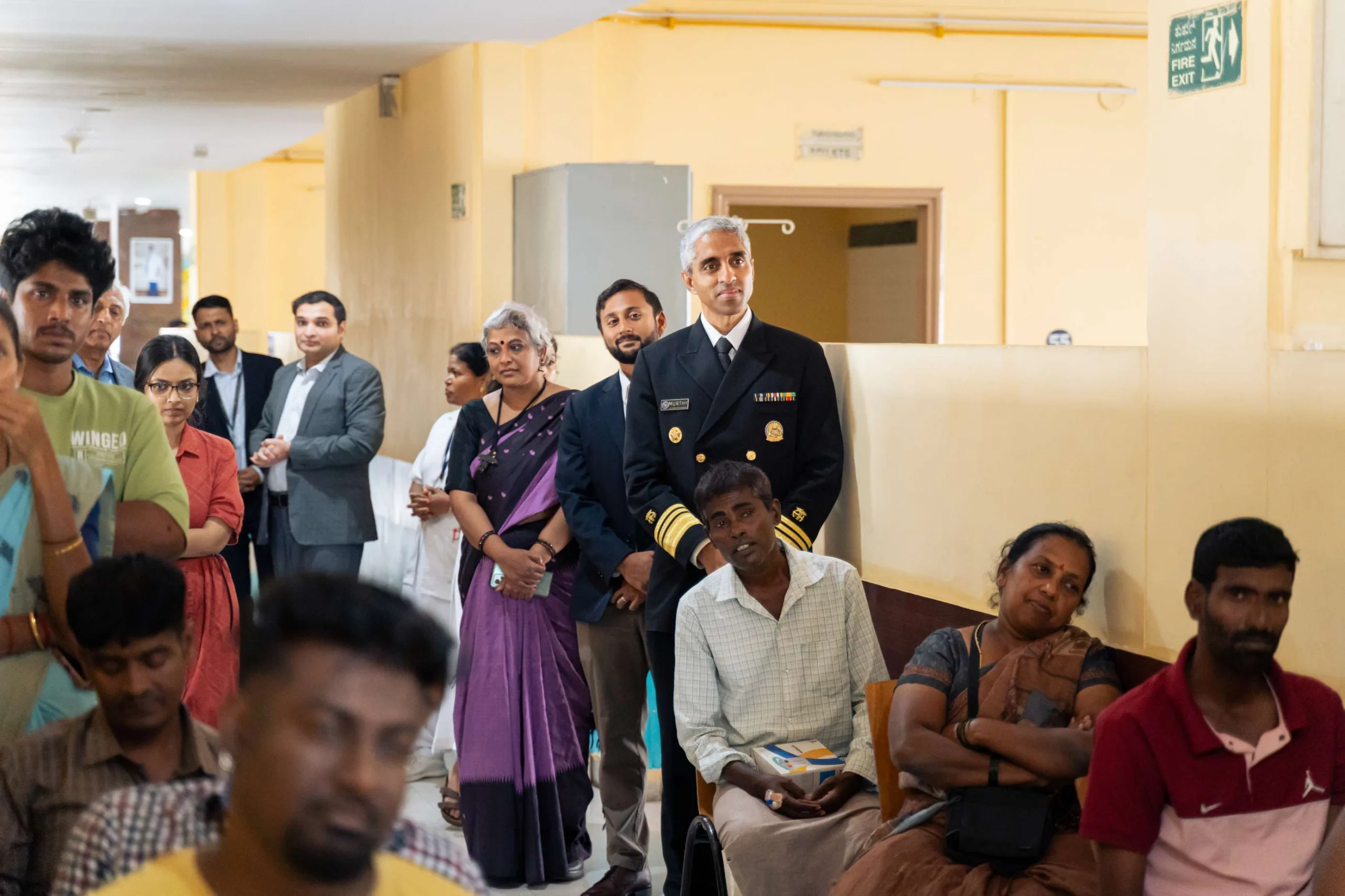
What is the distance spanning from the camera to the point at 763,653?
3.12 m

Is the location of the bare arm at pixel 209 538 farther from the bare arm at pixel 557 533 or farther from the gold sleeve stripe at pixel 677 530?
the gold sleeve stripe at pixel 677 530

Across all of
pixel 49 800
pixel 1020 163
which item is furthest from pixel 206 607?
pixel 1020 163

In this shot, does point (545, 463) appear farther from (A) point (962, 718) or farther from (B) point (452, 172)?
(B) point (452, 172)

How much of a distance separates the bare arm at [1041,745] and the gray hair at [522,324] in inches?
74.4

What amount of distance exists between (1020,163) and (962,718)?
6.01m

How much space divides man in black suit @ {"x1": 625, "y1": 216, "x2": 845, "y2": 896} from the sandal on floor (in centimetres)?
99

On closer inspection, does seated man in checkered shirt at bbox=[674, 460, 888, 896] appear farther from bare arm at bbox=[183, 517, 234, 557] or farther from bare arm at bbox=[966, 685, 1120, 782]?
bare arm at bbox=[183, 517, 234, 557]

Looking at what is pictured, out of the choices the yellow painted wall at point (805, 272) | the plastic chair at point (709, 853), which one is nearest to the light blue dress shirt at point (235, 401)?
the plastic chair at point (709, 853)

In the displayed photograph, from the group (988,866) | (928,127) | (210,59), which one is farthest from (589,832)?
(928,127)

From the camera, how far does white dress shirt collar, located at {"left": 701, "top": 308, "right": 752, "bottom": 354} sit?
3.63 metres

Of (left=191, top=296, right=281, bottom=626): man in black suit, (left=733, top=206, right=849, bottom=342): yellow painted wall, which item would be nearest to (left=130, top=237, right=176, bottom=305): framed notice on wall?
(left=733, top=206, right=849, bottom=342): yellow painted wall

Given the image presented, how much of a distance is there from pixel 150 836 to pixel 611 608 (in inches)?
107

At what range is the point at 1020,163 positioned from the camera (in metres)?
8.18

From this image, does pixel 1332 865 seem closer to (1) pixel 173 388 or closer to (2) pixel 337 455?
(1) pixel 173 388
